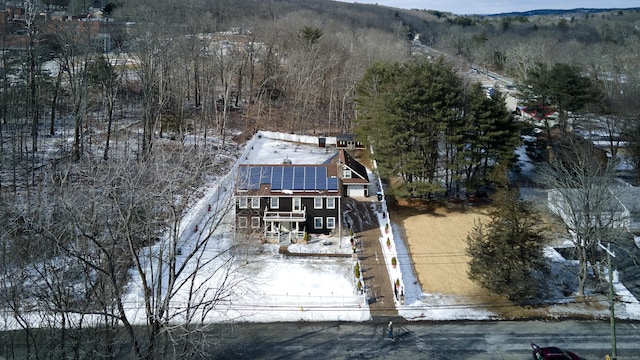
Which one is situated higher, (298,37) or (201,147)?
(298,37)

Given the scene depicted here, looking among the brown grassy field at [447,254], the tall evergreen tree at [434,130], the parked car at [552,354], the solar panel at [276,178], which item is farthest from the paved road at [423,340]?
the tall evergreen tree at [434,130]

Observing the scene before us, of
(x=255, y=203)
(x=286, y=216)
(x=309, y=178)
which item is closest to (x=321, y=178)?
(x=309, y=178)

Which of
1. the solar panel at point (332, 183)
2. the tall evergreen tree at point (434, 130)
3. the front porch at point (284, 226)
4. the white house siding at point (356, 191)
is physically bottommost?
the front porch at point (284, 226)

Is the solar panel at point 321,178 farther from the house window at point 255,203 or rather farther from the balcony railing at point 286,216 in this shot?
the house window at point 255,203

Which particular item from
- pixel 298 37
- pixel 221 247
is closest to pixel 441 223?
pixel 221 247

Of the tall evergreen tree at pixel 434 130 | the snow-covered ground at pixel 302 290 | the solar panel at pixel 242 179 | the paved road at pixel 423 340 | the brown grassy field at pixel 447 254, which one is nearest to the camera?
the paved road at pixel 423 340

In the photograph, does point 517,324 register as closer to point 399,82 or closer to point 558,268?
point 558,268

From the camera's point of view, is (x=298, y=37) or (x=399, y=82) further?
(x=298, y=37)
